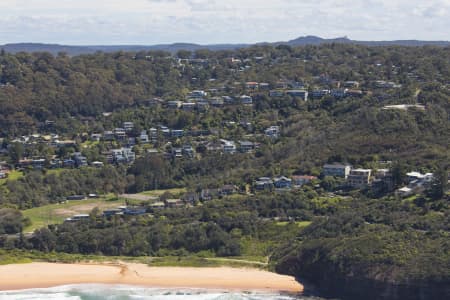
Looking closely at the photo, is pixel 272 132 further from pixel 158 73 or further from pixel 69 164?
pixel 158 73

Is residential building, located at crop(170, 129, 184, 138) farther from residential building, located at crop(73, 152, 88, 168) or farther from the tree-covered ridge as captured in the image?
the tree-covered ridge

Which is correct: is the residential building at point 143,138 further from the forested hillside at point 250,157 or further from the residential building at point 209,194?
the residential building at point 209,194

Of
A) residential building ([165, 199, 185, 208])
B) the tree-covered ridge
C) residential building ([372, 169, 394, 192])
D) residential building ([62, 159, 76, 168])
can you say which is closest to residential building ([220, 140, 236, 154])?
residential building ([62, 159, 76, 168])

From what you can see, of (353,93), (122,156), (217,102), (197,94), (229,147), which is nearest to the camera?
(229,147)

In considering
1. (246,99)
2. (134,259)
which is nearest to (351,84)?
(246,99)

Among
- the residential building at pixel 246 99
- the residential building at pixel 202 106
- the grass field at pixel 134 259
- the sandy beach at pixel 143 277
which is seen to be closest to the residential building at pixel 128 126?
the residential building at pixel 202 106
